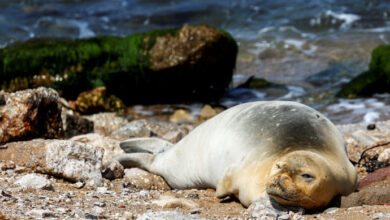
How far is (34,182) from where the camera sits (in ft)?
11.5

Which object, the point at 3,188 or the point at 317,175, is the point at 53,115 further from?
the point at 317,175

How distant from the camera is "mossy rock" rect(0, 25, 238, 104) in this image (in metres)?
8.95

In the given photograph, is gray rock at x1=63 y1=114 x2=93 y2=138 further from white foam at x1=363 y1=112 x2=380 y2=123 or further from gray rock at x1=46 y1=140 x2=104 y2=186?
white foam at x1=363 y1=112 x2=380 y2=123

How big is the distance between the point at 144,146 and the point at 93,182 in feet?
3.98

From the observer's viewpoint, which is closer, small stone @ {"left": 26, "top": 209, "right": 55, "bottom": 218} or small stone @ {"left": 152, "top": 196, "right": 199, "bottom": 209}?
small stone @ {"left": 26, "top": 209, "right": 55, "bottom": 218}

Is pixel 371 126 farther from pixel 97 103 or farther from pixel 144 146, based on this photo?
pixel 97 103

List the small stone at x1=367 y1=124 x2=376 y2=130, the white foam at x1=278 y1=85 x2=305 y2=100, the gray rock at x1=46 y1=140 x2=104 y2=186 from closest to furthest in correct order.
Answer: the gray rock at x1=46 y1=140 x2=104 y2=186, the small stone at x1=367 y1=124 x2=376 y2=130, the white foam at x1=278 y1=85 x2=305 y2=100

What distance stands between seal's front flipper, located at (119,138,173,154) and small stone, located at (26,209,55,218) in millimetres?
2169

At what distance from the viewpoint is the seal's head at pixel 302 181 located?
9.74 feet

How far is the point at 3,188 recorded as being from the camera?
340 centimetres

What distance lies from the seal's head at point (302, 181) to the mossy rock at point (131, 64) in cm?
619

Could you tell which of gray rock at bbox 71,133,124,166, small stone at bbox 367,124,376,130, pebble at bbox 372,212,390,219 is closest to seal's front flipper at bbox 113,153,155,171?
gray rock at bbox 71,133,124,166

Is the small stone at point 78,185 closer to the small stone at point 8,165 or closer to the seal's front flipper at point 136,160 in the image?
the small stone at point 8,165

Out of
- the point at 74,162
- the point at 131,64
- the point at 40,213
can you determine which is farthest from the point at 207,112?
the point at 40,213
